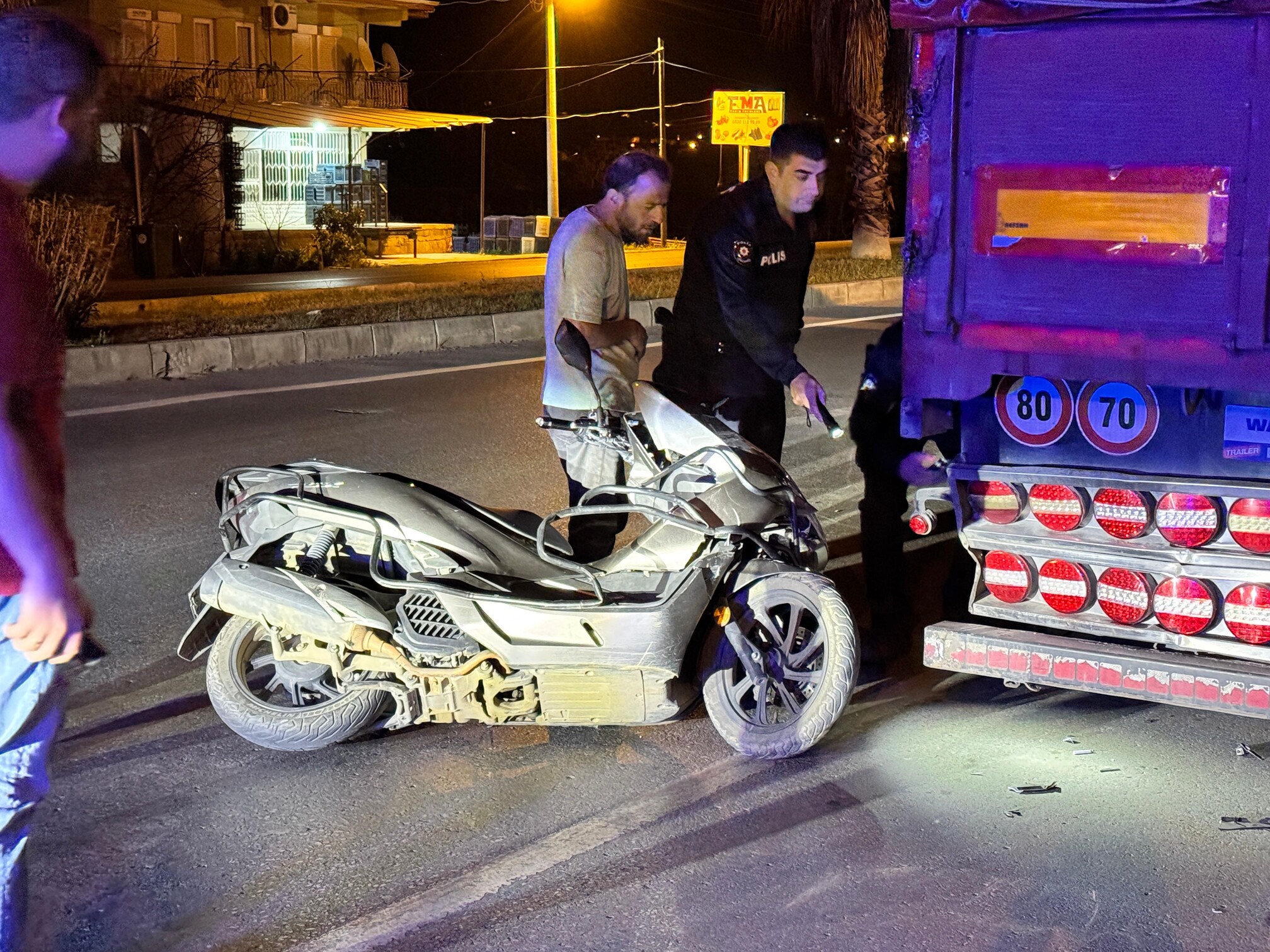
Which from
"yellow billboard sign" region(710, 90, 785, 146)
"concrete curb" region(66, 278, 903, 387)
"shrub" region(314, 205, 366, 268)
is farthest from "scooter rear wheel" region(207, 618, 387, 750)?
"shrub" region(314, 205, 366, 268)

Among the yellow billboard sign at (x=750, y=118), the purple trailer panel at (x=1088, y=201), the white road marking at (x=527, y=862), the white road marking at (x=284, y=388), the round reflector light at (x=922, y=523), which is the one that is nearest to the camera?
the white road marking at (x=527, y=862)

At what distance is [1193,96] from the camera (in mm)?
3791

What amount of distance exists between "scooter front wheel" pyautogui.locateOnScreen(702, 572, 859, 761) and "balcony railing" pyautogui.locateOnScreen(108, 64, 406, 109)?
27.1 meters

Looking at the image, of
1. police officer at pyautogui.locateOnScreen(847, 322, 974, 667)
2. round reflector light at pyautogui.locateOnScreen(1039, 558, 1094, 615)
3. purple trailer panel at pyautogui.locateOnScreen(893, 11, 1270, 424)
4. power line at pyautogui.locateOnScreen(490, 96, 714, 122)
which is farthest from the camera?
power line at pyautogui.locateOnScreen(490, 96, 714, 122)

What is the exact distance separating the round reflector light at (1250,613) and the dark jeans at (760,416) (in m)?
1.88

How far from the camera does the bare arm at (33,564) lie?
249 centimetres

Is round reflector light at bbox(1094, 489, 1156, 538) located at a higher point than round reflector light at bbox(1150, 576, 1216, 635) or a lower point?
higher

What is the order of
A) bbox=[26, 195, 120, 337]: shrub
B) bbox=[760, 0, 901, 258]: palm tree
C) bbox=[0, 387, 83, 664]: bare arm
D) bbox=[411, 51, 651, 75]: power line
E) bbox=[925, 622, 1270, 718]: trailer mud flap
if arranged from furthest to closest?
bbox=[411, 51, 651, 75]: power line
bbox=[760, 0, 901, 258]: palm tree
bbox=[26, 195, 120, 337]: shrub
bbox=[925, 622, 1270, 718]: trailer mud flap
bbox=[0, 387, 83, 664]: bare arm

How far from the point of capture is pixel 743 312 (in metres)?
5.28

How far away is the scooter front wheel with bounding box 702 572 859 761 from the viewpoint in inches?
167

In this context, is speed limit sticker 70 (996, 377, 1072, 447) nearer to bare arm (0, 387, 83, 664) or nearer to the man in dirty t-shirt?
the man in dirty t-shirt

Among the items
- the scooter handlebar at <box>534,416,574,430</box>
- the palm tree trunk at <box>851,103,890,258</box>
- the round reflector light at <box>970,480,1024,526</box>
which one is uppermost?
the palm tree trunk at <box>851,103,890,258</box>

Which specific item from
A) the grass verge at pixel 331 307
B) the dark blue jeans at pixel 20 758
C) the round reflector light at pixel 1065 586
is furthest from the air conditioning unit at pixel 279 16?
the dark blue jeans at pixel 20 758

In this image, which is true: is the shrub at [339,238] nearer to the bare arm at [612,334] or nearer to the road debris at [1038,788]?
the bare arm at [612,334]
